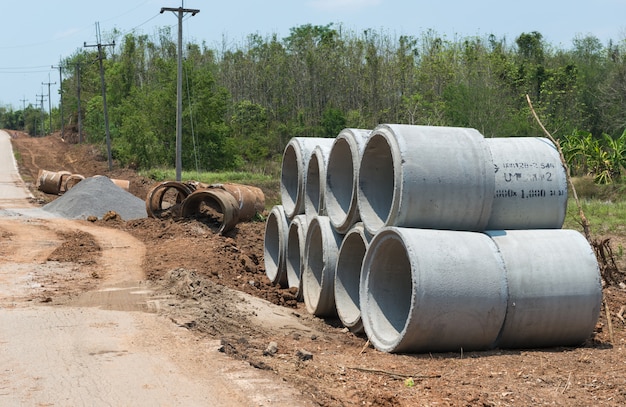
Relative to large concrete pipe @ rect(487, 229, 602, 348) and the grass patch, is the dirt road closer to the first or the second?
large concrete pipe @ rect(487, 229, 602, 348)

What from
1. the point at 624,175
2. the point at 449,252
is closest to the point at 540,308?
the point at 449,252

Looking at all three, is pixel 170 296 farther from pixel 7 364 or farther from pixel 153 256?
pixel 153 256

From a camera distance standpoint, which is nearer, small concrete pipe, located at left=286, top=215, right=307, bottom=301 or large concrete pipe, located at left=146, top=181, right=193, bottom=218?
small concrete pipe, located at left=286, top=215, right=307, bottom=301

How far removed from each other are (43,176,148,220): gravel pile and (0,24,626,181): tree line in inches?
539

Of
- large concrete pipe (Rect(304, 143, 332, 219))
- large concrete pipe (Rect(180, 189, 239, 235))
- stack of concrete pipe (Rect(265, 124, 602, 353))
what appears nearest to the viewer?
stack of concrete pipe (Rect(265, 124, 602, 353))

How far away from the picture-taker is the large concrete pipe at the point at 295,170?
12.6 meters

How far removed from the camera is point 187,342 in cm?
742

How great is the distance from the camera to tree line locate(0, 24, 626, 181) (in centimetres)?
4106

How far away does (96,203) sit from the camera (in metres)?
24.2

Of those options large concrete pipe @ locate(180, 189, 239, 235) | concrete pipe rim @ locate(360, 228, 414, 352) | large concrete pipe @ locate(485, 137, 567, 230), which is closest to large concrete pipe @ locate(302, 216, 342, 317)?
concrete pipe rim @ locate(360, 228, 414, 352)

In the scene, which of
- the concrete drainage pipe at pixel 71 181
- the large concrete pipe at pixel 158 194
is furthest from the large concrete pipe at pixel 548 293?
the concrete drainage pipe at pixel 71 181

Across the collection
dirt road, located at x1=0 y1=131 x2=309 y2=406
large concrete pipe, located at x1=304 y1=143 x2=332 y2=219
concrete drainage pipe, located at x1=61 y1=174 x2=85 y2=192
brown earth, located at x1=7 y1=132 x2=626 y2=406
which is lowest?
brown earth, located at x1=7 y1=132 x2=626 y2=406

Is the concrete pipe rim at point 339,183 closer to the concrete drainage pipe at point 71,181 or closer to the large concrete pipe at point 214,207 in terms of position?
the large concrete pipe at point 214,207

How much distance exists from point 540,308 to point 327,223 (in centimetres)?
392
